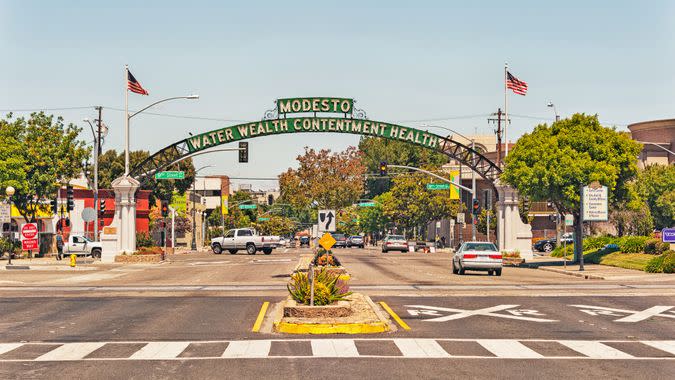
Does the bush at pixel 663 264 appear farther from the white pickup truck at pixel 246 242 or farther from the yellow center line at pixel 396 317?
the white pickup truck at pixel 246 242

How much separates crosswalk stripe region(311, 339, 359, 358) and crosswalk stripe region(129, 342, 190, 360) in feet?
7.49

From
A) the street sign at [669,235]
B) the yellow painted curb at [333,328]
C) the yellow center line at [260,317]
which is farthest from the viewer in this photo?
the street sign at [669,235]

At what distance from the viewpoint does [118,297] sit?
99.1 feet

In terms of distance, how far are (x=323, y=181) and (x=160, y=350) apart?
310 feet

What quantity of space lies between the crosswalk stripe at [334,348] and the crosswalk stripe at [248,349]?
0.83 metres

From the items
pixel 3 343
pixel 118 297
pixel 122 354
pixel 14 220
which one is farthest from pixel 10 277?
pixel 14 220

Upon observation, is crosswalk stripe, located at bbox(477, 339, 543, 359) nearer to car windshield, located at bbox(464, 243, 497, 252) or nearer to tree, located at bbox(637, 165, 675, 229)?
car windshield, located at bbox(464, 243, 497, 252)

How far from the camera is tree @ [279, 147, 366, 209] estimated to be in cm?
10944

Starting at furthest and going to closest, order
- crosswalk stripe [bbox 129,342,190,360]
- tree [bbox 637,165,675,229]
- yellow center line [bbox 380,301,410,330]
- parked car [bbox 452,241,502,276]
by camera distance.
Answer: tree [bbox 637,165,675,229] → parked car [bbox 452,241,502,276] → yellow center line [bbox 380,301,410,330] → crosswalk stripe [bbox 129,342,190,360]

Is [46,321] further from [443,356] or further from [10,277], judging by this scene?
[10,277]

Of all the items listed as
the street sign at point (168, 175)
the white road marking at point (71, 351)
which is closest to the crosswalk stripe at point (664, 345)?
the white road marking at point (71, 351)

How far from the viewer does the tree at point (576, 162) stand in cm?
5025

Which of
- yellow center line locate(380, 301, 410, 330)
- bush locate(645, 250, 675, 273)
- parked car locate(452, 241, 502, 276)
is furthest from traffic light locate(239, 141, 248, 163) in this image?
yellow center line locate(380, 301, 410, 330)

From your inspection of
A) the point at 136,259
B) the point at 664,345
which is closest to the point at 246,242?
the point at 136,259
